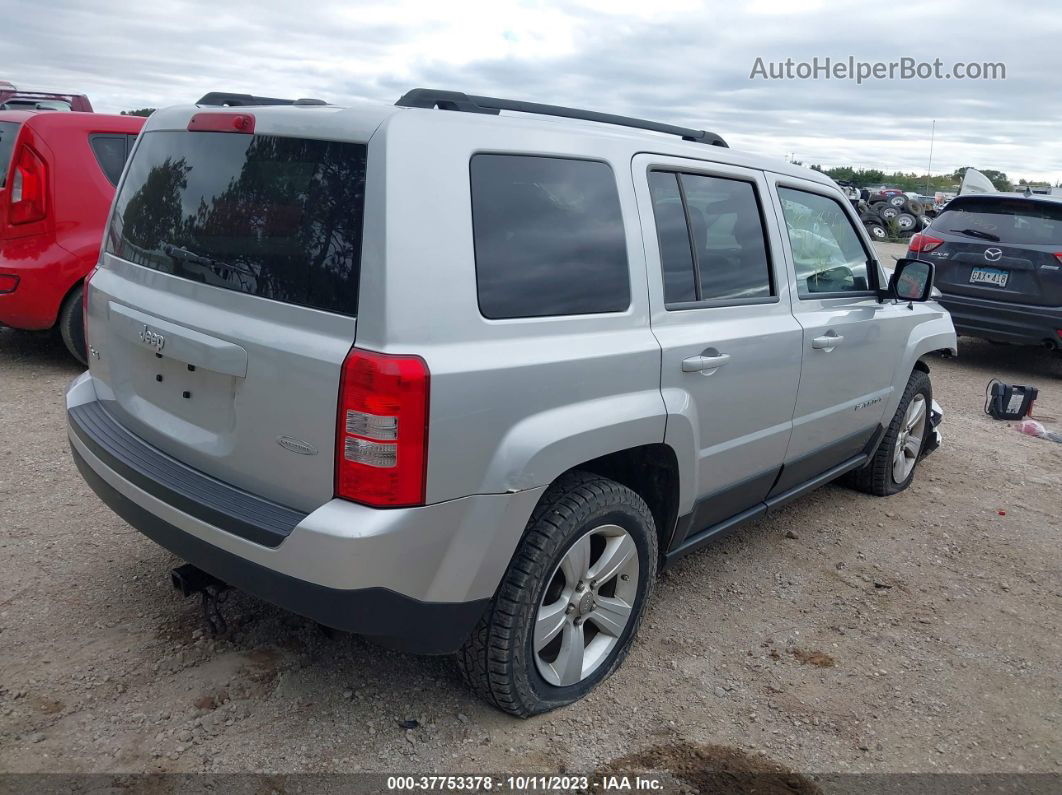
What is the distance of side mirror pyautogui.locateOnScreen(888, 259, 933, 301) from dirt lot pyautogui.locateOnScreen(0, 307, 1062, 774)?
49.2 inches

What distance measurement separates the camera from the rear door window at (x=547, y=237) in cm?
240

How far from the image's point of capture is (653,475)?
309cm

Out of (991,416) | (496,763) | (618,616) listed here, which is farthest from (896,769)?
(991,416)

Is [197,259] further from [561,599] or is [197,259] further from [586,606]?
[586,606]

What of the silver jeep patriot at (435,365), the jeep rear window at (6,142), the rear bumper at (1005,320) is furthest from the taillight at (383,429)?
the rear bumper at (1005,320)

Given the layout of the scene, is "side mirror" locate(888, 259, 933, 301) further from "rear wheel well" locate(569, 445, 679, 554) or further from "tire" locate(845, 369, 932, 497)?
"rear wheel well" locate(569, 445, 679, 554)

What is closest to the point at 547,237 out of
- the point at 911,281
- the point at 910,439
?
the point at 911,281

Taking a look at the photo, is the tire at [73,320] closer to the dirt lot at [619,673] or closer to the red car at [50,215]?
the red car at [50,215]

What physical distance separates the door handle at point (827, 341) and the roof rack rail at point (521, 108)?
903 millimetres

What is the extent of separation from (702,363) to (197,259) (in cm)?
165

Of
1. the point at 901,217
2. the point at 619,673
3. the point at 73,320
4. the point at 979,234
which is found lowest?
the point at 619,673

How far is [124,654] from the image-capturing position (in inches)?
117

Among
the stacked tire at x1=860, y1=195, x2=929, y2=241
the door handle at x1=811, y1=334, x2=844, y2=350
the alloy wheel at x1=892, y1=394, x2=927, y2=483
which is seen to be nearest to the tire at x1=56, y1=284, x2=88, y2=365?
the door handle at x1=811, y1=334, x2=844, y2=350

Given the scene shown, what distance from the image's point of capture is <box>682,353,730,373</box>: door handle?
295 cm
